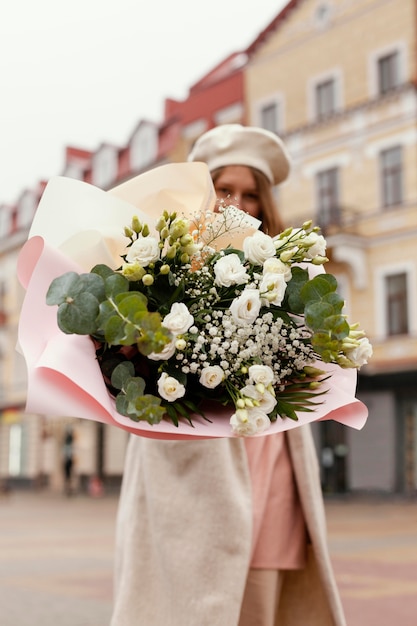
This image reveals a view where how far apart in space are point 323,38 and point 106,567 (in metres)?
20.0

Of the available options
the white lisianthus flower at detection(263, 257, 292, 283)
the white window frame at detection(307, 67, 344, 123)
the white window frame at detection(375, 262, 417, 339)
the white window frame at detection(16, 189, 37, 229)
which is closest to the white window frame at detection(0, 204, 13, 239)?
the white window frame at detection(16, 189, 37, 229)

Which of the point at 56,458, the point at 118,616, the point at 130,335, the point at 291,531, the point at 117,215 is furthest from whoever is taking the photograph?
the point at 56,458

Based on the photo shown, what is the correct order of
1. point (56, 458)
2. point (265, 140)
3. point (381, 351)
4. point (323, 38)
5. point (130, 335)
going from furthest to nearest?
point (56, 458) < point (323, 38) < point (381, 351) < point (265, 140) < point (130, 335)

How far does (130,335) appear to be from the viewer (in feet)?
5.49

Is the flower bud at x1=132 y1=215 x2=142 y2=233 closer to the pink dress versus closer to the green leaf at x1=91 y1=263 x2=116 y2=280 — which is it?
the green leaf at x1=91 y1=263 x2=116 y2=280

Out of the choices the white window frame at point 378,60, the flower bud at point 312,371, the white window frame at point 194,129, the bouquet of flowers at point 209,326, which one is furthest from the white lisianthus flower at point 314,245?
the white window frame at point 194,129

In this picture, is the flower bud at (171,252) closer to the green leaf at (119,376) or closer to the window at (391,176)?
the green leaf at (119,376)

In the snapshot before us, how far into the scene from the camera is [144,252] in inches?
71.0

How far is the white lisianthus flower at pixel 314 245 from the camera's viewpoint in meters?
1.88

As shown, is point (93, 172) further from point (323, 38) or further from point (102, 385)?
point (102, 385)

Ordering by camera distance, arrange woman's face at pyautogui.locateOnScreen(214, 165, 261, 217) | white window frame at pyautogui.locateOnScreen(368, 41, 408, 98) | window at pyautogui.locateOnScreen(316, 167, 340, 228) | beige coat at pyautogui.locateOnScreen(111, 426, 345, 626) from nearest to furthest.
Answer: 1. beige coat at pyautogui.locateOnScreen(111, 426, 345, 626)
2. woman's face at pyautogui.locateOnScreen(214, 165, 261, 217)
3. white window frame at pyautogui.locateOnScreen(368, 41, 408, 98)
4. window at pyautogui.locateOnScreen(316, 167, 340, 228)

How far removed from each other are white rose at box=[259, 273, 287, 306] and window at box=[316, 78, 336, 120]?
24508 mm

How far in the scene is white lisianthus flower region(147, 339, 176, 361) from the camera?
5.63ft

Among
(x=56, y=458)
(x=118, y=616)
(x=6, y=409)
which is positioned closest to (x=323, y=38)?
(x=56, y=458)
